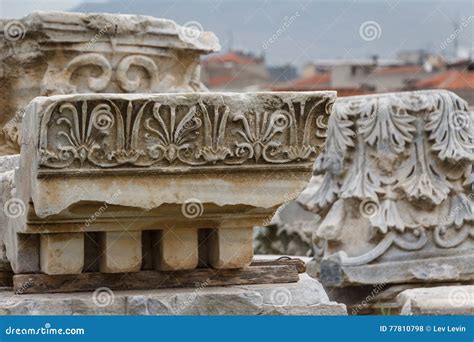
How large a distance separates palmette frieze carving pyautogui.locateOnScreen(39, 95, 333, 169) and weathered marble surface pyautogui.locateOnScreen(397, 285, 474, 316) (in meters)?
1.76

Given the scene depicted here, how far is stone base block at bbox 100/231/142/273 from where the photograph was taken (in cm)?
619

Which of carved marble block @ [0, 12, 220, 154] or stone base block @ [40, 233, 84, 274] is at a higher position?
carved marble block @ [0, 12, 220, 154]

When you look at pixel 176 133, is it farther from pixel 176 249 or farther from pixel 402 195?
pixel 402 195

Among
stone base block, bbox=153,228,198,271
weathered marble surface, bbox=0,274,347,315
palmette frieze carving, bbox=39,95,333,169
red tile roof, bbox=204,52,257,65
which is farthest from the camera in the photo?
red tile roof, bbox=204,52,257,65

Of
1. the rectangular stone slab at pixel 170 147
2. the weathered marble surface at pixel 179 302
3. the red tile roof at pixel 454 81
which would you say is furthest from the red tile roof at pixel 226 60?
the rectangular stone slab at pixel 170 147

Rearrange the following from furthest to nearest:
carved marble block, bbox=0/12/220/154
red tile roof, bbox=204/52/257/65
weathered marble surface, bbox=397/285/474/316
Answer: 1. red tile roof, bbox=204/52/257/65
2. carved marble block, bbox=0/12/220/154
3. weathered marble surface, bbox=397/285/474/316

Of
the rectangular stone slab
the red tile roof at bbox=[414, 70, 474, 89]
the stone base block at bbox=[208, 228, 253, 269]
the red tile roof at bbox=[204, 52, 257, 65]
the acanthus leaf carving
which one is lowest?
the red tile roof at bbox=[204, 52, 257, 65]

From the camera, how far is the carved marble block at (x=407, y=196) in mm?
9469

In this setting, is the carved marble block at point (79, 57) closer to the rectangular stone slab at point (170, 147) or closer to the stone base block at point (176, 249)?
the stone base block at point (176, 249)

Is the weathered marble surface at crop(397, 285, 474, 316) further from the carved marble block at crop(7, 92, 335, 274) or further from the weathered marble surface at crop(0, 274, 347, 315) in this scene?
the carved marble block at crop(7, 92, 335, 274)

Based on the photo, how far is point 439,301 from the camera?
24.8 ft

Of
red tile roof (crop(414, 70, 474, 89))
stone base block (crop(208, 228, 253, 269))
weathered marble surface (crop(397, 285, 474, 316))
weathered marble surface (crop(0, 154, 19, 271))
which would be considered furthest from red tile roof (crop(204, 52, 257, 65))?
stone base block (crop(208, 228, 253, 269))

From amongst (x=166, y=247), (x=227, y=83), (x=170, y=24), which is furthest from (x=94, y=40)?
(x=227, y=83)

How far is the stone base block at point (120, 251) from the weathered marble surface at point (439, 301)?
6.35ft
